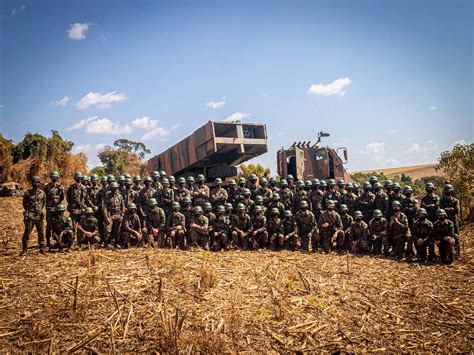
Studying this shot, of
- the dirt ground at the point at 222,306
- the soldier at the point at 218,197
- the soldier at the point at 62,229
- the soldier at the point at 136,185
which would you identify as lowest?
the dirt ground at the point at 222,306

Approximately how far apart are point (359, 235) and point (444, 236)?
2.02 metres

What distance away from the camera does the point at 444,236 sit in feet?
28.3

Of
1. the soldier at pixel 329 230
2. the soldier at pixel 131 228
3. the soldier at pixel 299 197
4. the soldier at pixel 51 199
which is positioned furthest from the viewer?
the soldier at pixel 299 197

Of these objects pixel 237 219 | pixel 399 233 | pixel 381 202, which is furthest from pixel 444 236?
pixel 237 219

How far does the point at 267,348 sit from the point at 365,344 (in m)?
1.31

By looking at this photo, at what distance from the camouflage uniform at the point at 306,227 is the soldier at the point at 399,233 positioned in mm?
1996

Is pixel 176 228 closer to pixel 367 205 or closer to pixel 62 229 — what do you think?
pixel 62 229

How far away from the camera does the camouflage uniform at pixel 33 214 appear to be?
842cm

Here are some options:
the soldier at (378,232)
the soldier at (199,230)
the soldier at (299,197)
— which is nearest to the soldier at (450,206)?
the soldier at (378,232)

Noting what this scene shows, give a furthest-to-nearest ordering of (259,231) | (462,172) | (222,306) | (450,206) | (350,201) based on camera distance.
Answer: (462,172) < (350,201) < (259,231) < (450,206) < (222,306)

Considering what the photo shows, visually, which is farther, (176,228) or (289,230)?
(289,230)

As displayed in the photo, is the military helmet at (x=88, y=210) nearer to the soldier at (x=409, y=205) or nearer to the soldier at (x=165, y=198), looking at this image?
the soldier at (x=165, y=198)

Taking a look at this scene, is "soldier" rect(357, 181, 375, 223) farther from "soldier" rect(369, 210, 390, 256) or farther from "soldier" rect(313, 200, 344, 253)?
"soldier" rect(313, 200, 344, 253)

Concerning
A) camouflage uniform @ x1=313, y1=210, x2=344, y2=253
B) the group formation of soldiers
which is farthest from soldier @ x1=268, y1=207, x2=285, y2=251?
camouflage uniform @ x1=313, y1=210, x2=344, y2=253
